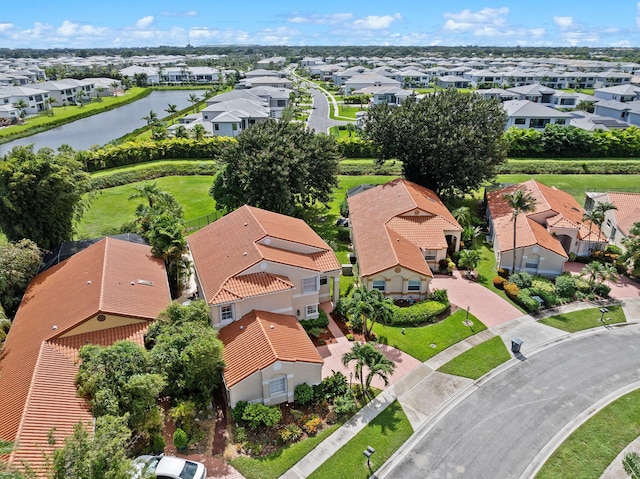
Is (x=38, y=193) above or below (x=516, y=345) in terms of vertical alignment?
above

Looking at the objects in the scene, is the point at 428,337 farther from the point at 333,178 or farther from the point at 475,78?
the point at 475,78

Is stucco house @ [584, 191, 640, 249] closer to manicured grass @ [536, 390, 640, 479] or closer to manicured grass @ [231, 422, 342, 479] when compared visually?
manicured grass @ [536, 390, 640, 479]

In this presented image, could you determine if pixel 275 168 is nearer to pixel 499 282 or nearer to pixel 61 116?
pixel 499 282

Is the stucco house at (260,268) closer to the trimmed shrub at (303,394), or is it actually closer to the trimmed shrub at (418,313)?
the trimmed shrub at (418,313)

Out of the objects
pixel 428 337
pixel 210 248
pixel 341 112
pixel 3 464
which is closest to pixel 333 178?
pixel 210 248

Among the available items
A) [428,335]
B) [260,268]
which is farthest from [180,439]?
[428,335]

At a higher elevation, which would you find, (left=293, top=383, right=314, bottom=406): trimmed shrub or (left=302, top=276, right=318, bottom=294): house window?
(left=302, top=276, right=318, bottom=294): house window

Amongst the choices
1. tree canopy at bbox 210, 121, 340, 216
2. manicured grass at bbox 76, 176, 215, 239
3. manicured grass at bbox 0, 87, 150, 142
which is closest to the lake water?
manicured grass at bbox 0, 87, 150, 142
